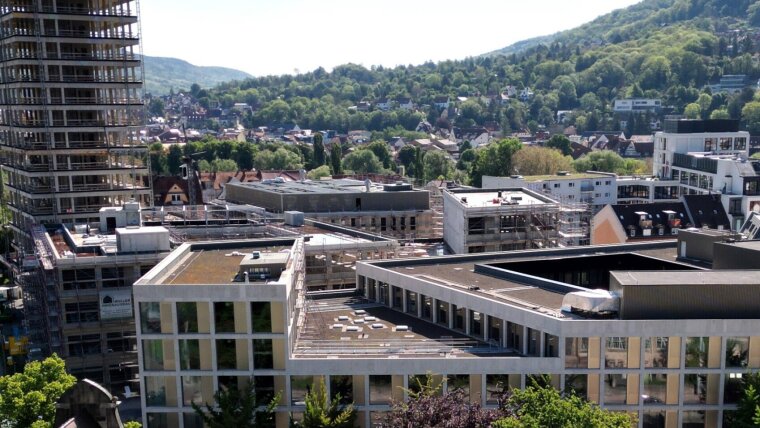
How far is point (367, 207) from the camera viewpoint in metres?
98.1

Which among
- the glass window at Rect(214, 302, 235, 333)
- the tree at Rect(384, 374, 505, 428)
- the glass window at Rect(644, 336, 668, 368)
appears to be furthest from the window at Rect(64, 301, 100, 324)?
the glass window at Rect(644, 336, 668, 368)

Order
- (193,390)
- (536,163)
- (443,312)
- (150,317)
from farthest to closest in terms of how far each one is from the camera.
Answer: (536,163) < (443,312) < (193,390) < (150,317)

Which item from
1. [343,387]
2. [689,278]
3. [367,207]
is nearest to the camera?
[343,387]

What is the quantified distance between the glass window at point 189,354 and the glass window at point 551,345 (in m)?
19.5

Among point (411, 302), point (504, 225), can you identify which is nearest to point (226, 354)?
point (411, 302)

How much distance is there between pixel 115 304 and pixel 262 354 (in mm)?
23888

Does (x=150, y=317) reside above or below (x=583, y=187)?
above

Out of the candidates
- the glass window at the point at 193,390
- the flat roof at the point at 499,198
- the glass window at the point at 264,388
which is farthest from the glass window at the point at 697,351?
the flat roof at the point at 499,198

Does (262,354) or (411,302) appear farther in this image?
(411,302)

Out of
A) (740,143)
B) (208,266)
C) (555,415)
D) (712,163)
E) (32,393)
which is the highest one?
(740,143)

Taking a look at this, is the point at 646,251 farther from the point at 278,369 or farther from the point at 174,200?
the point at 174,200

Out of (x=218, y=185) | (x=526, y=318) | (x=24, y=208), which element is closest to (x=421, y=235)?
(x=24, y=208)

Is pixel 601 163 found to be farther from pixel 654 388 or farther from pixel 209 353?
pixel 209 353

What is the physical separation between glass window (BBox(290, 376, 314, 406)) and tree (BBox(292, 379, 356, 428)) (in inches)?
53.1
